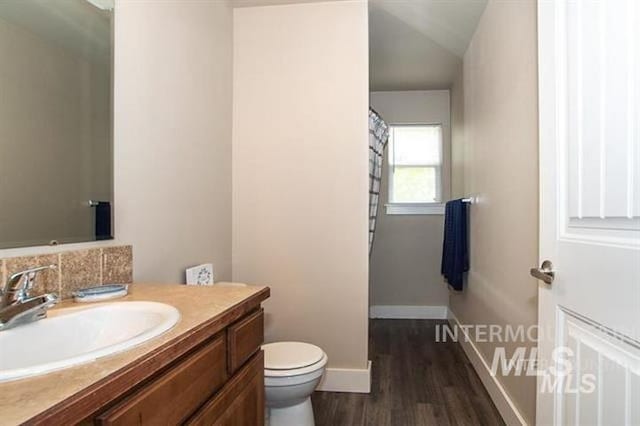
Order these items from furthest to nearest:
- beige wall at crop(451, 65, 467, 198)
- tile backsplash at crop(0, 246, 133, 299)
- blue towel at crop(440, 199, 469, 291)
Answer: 1. beige wall at crop(451, 65, 467, 198)
2. blue towel at crop(440, 199, 469, 291)
3. tile backsplash at crop(0, 246, 133, 299)

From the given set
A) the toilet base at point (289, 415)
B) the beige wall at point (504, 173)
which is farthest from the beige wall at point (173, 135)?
the beige wall at point (504, 173)

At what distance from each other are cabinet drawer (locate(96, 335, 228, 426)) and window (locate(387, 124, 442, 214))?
3288mm

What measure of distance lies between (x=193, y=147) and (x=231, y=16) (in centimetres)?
103

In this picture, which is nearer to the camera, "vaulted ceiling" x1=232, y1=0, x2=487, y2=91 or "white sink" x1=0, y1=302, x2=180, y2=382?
"white sink" x1=0, y1=302, x2=180, y2=382

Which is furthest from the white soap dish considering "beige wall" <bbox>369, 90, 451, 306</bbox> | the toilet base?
"beige wall" <bbox>369, 90, 451, 306</bbox>

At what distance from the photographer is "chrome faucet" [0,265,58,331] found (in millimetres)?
840

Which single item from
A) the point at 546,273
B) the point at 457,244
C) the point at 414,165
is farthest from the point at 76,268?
the point at 414,165

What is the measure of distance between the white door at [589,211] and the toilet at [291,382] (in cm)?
89

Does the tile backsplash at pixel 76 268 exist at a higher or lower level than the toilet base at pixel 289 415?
higher

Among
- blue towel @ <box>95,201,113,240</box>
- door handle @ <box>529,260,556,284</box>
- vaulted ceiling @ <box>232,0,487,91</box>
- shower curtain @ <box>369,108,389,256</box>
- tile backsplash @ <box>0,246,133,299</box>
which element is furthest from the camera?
shower curtain @ <box>369,108,389,256</box>

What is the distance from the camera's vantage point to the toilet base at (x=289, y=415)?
1832 mm

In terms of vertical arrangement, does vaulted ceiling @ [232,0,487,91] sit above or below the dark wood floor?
above

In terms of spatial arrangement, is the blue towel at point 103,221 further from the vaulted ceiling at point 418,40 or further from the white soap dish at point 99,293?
the vaulted ceiling at point 418,40

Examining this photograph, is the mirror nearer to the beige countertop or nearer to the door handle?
the beige countertop
